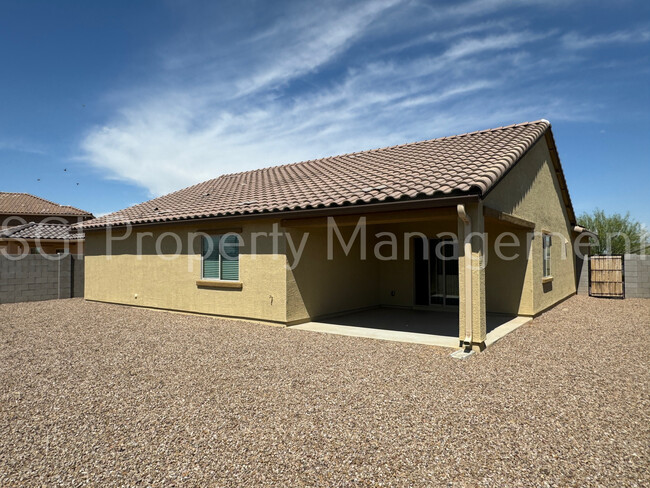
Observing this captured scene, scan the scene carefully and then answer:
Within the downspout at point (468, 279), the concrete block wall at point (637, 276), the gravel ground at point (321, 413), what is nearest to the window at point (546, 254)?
the gravel ground at point (321, 413)

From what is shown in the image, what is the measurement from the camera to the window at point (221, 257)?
10.7 metres

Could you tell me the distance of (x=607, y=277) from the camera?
16562 mm

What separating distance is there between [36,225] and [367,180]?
72.0 feet

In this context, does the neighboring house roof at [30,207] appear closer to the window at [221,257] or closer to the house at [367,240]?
the house at [367,240]

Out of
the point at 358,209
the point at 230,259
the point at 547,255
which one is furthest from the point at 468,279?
the point at 547,255

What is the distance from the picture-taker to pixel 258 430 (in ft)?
12.8

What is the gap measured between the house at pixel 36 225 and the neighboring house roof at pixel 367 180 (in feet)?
27.1

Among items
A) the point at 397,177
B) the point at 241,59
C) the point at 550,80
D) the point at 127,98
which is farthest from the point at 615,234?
the point at 127,98

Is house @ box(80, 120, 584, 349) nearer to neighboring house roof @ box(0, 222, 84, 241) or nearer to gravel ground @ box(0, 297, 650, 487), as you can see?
gravel ground @ box(0, 297, 650, 487)

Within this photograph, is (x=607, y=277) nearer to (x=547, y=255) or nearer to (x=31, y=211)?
(x=547, y=255)

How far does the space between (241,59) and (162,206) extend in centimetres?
595

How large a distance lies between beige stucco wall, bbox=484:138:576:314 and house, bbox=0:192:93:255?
57.7ft

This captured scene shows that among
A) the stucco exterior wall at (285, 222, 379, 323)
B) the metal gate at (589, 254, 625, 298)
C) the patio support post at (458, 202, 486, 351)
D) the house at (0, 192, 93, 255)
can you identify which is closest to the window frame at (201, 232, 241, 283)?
the stucco exterior wall at (285, 222, 379, 323)

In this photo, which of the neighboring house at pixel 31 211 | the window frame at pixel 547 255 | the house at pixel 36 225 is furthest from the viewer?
the neighboring house at pixel 31 211
